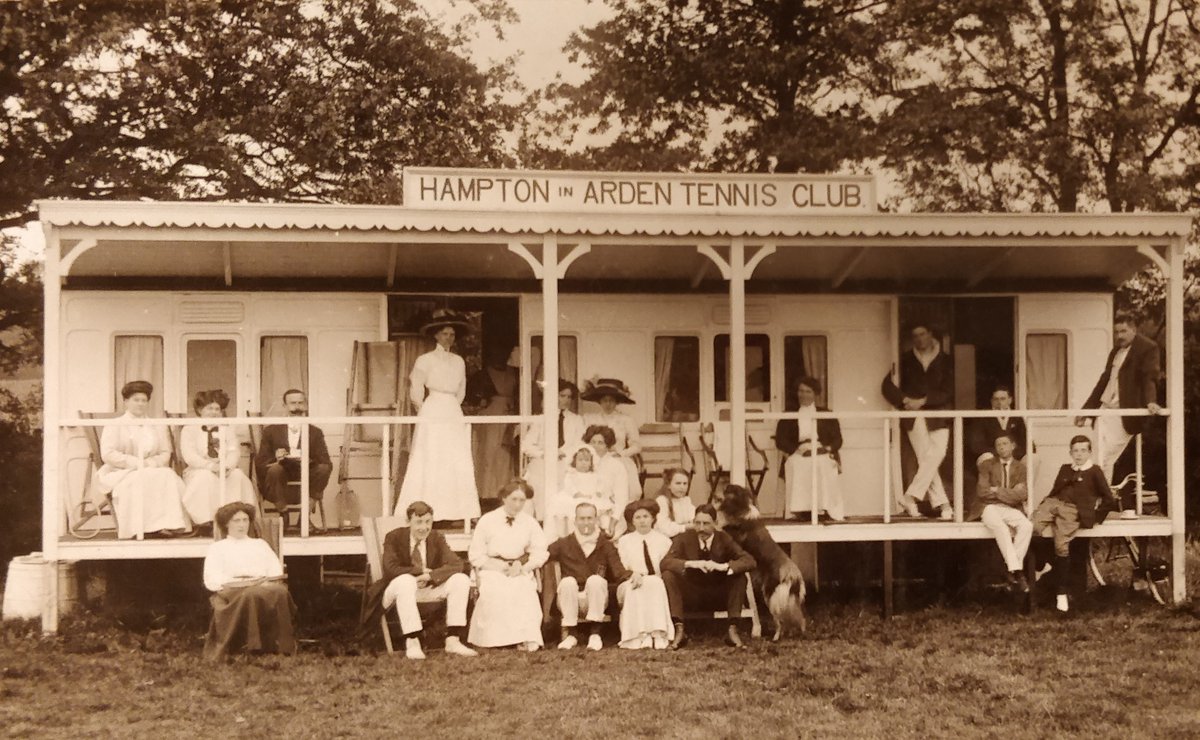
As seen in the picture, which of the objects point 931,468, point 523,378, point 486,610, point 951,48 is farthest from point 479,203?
point 951,48

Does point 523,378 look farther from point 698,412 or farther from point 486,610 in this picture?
point 486,610

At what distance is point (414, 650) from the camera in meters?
9.93

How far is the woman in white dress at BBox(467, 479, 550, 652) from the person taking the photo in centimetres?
1026

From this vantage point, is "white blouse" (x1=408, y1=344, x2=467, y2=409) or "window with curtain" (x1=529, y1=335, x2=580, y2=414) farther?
"window with curtain" (x1=529, y1=335, x2=580, y2=414)

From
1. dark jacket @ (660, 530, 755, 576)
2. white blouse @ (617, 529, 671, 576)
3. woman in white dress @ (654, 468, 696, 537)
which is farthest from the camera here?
woman in white dress @ (654, 468, 696, 537)

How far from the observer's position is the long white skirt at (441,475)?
1172 cm

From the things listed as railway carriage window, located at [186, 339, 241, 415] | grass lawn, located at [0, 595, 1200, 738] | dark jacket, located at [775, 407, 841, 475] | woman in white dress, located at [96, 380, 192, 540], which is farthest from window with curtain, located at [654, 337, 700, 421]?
woman in white dress, located at [96, 380, 192, 540]

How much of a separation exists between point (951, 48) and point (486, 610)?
17.1 m

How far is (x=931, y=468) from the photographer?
12.2m

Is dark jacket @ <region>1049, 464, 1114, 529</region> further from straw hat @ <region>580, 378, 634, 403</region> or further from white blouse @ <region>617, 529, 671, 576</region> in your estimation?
straw hat @ <region>580, 378, 634, 403</region>

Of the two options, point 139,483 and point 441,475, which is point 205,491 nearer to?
point 139,483

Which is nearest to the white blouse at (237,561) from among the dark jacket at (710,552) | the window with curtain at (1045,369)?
the dark jacket at (710,552)

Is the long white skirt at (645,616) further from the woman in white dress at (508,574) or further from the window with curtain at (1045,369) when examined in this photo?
the window with curtain at (1045,369)

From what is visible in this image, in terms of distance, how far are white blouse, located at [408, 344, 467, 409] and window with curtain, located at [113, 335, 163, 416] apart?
262cm
